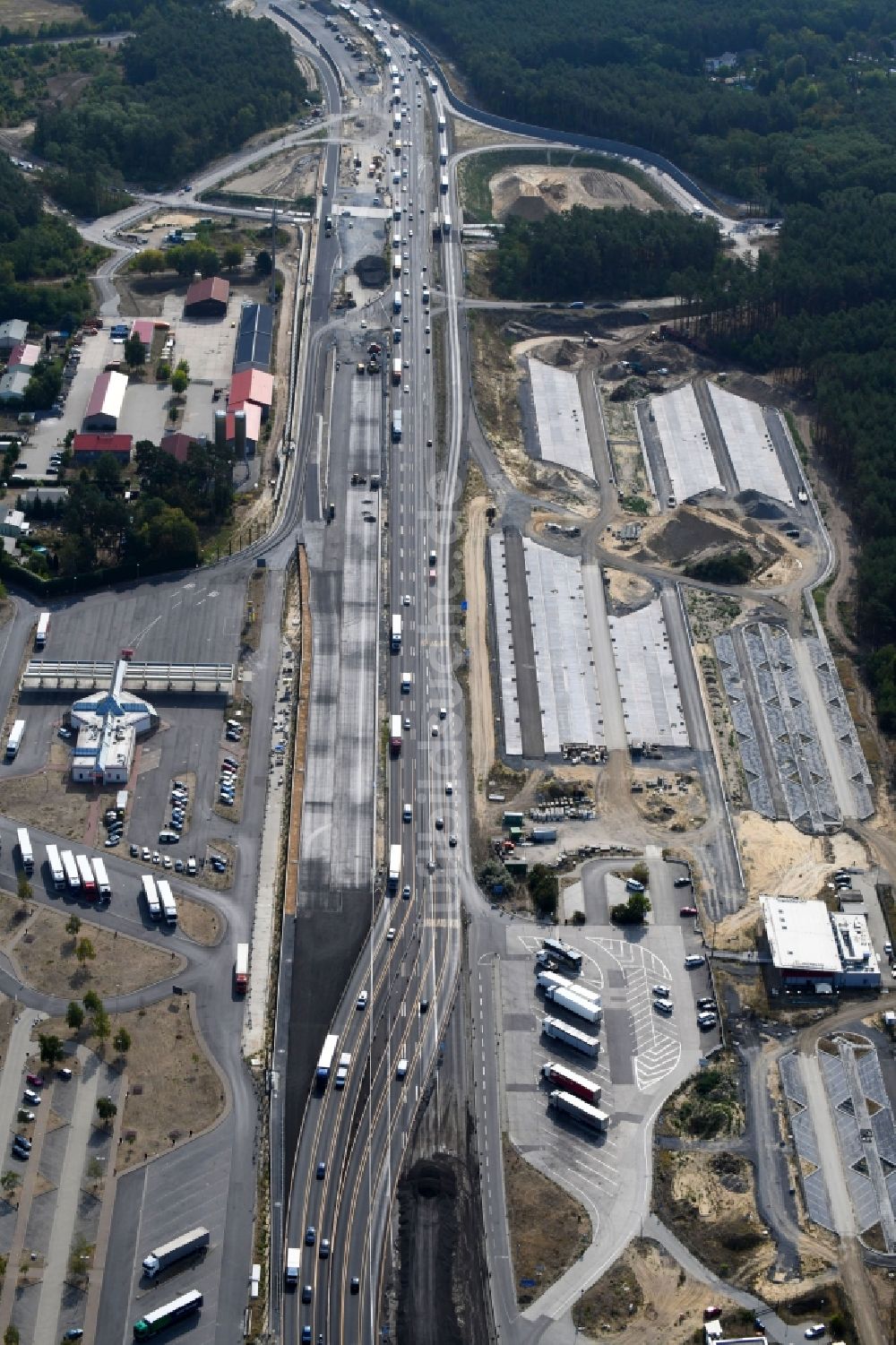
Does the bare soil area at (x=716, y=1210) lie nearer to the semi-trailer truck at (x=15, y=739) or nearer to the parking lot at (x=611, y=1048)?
the parking lot at (x=611, y=1048)

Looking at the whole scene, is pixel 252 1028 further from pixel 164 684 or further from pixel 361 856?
pixel 164 684

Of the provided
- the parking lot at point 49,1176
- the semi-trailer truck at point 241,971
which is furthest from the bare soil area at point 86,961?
the semi-trailer truck at point 241,971

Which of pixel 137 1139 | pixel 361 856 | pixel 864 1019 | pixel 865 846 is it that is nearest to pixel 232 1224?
pixel 137 1139

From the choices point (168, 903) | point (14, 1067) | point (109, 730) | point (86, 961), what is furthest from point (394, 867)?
point (14, 1067)

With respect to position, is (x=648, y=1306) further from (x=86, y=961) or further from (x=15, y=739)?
(x=15, y=739)

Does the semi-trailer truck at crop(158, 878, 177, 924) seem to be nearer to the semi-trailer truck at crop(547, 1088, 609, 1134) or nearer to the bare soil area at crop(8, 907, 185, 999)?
the bare soil area at crop(8, 907, 185, 999)

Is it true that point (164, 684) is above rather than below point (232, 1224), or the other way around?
above
